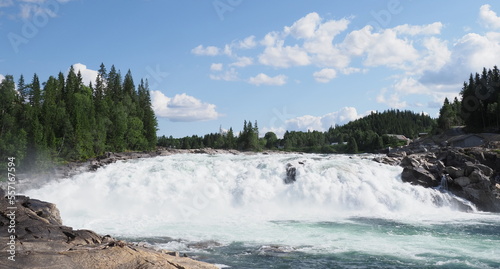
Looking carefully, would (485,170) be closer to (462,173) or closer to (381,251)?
(462,173)

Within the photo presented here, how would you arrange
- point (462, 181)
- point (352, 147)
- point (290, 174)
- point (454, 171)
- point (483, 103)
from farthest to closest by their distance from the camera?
1. point (352, 147)
2. point (483, 103)
3. point (290, 174)
4. point (454, 171)
5. point (462, 181)

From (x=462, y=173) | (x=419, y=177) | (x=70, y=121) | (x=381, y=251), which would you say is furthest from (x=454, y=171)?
(x=70, y=121)

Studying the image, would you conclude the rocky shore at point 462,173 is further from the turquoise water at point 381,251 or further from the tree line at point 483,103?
the tree line at point 483,103

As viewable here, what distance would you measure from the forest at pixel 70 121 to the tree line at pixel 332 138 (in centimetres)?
4328

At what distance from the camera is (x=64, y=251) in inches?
346

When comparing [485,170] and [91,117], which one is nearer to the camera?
[485,170]

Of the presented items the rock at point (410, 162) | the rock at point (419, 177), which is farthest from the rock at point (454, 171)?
the rock at point (410, 162)

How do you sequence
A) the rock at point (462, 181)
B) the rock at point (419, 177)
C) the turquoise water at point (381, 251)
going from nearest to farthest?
1. the turquoise water at point (381, 251)
2. the rock at point (462, 181)
3. the rock at point (419, 177)

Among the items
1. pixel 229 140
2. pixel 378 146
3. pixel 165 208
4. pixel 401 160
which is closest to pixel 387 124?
pixel 378 146

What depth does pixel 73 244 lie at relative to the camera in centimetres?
1062

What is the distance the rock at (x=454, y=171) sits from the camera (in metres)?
28.8

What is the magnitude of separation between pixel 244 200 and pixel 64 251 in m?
19.0

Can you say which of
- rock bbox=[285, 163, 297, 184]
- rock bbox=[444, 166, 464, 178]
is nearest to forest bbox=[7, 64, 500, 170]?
rock bbox=[285, 163, 297, 184]

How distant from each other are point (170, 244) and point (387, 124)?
158945 millimetres
